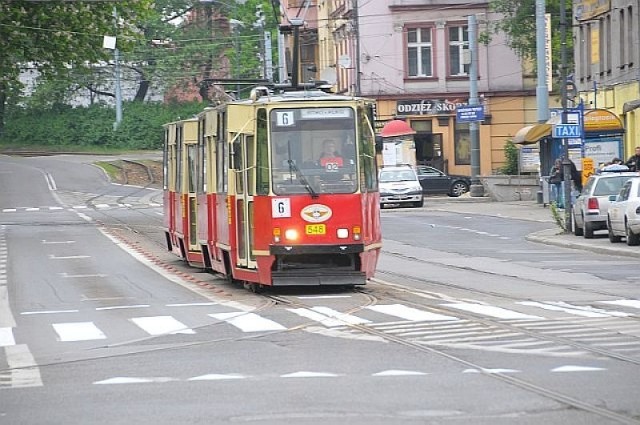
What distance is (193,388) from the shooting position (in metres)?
12.1

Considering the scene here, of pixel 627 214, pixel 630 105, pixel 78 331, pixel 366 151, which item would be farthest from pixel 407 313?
pixel 630 105

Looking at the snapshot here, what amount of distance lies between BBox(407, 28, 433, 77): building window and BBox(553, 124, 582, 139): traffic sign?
126 feet

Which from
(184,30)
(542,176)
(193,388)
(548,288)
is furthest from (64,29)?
(184,30)

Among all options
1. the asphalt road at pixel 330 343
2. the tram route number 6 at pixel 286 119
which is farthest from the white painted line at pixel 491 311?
the tram route number 6 at pixel 286 119

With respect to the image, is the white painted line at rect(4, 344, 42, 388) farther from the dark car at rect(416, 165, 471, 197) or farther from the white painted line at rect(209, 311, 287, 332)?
the dark car at rect(416, 165, 471, 197)

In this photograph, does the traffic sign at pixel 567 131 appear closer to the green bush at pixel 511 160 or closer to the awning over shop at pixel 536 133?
the awning over shop at pixel 536 133

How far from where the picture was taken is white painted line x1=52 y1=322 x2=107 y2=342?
55.4 ft

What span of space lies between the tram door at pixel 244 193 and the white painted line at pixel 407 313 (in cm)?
341

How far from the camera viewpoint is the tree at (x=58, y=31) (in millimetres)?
47625

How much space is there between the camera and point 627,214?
32.8 metres

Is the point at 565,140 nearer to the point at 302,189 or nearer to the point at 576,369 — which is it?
the point at 302,189

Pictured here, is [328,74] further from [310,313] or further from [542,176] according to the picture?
[542,176]

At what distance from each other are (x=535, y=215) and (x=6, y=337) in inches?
1384

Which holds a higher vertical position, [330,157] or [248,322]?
[330,157]
